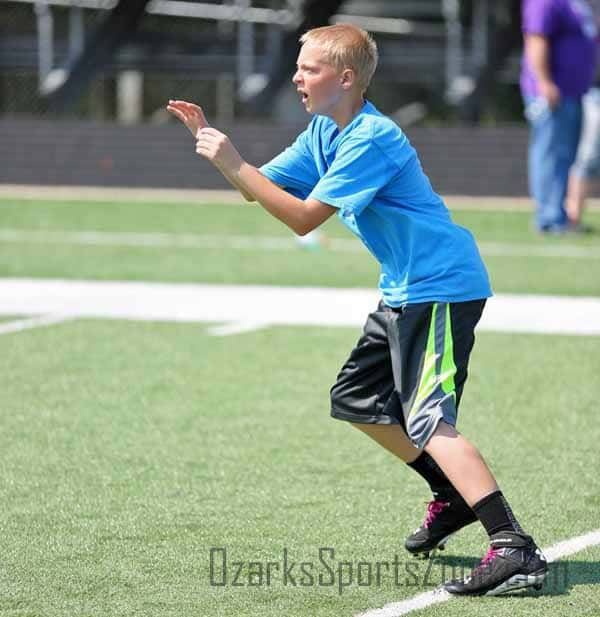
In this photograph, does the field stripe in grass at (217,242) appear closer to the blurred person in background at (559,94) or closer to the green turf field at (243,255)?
the green turf field at (243,255)

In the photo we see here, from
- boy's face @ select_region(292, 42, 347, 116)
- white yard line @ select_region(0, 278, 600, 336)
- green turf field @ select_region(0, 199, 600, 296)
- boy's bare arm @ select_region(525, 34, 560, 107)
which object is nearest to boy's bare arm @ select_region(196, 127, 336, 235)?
boy's face @ select_region(292, 42, 347, 116)

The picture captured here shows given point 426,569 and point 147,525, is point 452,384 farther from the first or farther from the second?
point 147,525

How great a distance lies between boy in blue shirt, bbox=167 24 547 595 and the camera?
389 centimetres

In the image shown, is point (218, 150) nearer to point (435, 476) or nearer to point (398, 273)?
point (398, 273)

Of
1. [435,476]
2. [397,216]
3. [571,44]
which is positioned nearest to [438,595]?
[435,476]

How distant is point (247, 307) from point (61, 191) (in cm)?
1007

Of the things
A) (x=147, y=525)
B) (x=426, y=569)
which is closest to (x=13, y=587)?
(x=147, y=525)

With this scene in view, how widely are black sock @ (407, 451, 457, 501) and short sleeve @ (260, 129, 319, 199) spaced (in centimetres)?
86

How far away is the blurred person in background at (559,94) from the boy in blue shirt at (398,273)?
9.22 m

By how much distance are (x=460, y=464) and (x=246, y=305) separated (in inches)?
212

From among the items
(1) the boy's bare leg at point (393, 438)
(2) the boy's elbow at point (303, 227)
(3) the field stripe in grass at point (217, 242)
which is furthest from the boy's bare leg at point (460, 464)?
(3) the field stripe in grass at point (217, 242)

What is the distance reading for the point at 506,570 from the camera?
383cm

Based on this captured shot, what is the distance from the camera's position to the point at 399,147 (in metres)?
3.94

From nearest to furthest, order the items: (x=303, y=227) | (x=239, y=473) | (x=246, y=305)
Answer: (x=303, y=227)
(x=239, y=473)
(x=246, y=305)
